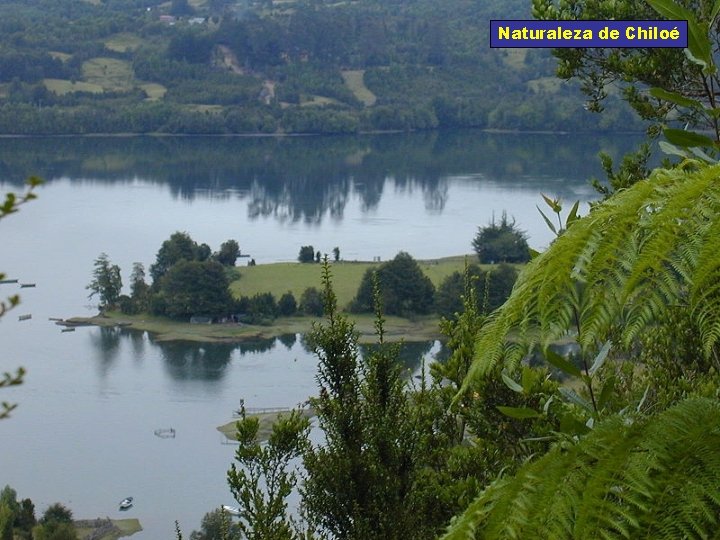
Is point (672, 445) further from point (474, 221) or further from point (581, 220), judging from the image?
point (474, 221)

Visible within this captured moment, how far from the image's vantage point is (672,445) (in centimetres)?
107

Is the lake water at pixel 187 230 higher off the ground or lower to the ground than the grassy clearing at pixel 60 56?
lower

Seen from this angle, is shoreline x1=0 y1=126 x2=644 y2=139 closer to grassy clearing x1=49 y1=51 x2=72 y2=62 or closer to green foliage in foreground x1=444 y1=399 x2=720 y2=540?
grassy clearing x1=49 y1=51 x2=72 y2=62

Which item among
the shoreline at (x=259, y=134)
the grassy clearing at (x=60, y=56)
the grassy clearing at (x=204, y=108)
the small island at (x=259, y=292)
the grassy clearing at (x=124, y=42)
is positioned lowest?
the small island at (x=259, y=292)

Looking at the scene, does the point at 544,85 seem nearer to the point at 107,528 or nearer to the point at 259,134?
the point at 259,134

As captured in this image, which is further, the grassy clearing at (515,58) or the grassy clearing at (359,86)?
the grassy clearing at (515,58)

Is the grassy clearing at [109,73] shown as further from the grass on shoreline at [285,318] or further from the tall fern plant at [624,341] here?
the tall fern plant at [624,341]

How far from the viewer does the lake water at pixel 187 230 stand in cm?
1692

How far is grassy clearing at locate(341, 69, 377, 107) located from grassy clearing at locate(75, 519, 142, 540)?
43.6 metres

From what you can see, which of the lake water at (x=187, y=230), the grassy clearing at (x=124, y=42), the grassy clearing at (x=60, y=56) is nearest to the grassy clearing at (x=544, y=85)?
the lake water at (x=187, y=230)

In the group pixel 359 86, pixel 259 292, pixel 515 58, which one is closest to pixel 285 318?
pixel 259 292

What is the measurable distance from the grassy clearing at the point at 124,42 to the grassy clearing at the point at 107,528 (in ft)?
158

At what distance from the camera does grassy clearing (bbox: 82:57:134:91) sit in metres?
54.2

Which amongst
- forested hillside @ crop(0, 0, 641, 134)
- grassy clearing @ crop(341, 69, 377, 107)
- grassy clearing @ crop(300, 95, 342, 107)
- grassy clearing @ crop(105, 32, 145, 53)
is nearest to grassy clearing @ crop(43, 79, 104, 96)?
forested hillside @ crop(0, 0, 641, 134)
